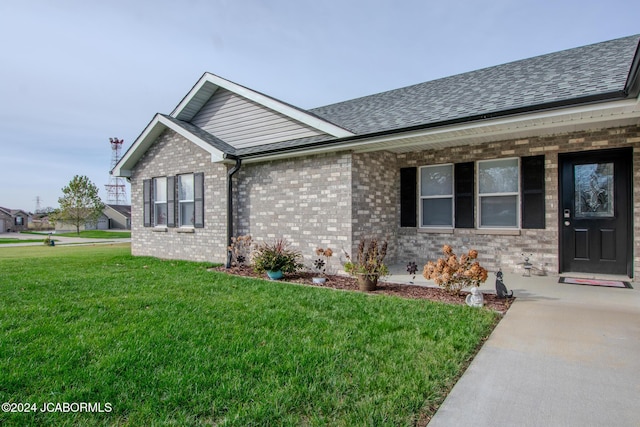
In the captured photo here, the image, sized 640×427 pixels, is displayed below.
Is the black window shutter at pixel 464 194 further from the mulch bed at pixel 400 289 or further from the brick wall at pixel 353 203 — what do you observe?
the mulch bed at pixel 400 289

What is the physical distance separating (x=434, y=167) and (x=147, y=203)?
910cm

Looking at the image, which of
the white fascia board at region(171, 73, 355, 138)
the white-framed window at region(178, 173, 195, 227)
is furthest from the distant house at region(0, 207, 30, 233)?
the white fascia board at region(171, 73, 355, 138)

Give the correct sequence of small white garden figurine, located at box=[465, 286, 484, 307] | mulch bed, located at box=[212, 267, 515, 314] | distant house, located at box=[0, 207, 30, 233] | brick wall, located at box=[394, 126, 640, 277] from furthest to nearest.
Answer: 1. distant house, located at box=[0, 207, 30, 233]
2. brick wall, located at box=[394, 126, 640, 277]
3. mulch bed, located at box=[212, 267, 515, 314]
4. small white garden figurine, located at box=[465, 286, 484, 307]

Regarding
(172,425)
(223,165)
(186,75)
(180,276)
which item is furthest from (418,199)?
(186,75)

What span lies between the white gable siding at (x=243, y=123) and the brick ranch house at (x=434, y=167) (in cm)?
4

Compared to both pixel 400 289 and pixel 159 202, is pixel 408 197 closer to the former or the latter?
pixel 400 289

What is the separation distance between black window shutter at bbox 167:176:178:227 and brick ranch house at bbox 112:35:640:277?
2.0 inches

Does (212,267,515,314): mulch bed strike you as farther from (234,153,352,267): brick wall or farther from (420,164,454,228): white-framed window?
(420,164,454,228): white-framed window

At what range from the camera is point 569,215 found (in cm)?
695

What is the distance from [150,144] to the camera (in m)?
11.4

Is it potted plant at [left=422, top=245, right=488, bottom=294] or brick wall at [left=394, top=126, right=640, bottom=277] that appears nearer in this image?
potted plant at [left=422, top=245, right=488, bottom=294]

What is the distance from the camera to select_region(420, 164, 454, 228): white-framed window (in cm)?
846

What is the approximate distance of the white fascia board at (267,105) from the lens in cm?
768

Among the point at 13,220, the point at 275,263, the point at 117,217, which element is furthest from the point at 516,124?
the point at 13,220
